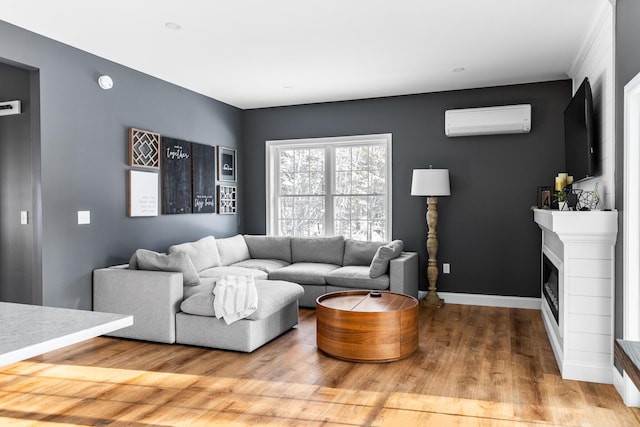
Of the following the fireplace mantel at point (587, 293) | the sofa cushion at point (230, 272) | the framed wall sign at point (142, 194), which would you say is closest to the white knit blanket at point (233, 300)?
the sofa cushion at point (230, 272)

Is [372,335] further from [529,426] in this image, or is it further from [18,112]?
[18,112]

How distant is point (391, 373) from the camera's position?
3.29m

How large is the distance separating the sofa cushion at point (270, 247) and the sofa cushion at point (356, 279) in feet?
3.12

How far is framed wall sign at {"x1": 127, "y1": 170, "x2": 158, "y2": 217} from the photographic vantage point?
4.60 metres

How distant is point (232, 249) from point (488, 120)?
3236mm

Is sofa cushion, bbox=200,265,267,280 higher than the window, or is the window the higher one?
the window

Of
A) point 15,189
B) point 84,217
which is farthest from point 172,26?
point 15,189

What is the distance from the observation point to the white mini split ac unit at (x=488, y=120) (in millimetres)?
5137

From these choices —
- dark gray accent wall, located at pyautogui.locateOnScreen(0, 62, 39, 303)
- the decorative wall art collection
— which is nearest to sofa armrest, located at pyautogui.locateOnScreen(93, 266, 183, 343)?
dark gray accent wall, located at pyautogui.locateOnScreen(0, 62, 39, 303)

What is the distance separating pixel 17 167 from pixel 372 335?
3181 millimetres

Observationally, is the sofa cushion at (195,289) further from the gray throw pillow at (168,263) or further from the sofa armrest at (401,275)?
the sofa armrest at (401,275)

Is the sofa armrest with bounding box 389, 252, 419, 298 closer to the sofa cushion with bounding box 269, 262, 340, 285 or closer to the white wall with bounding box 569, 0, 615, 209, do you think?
the sofa cushion with bounding box 269, 262, 340, 285

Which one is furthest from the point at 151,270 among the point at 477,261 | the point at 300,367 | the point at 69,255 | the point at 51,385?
the point at 477,261

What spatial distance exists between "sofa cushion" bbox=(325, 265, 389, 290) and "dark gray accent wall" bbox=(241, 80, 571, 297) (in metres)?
0.95
